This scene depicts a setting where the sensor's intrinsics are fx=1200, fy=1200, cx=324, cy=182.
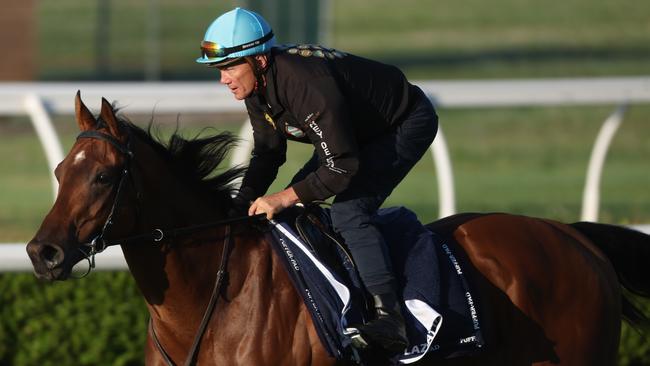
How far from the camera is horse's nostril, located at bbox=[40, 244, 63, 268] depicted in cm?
367

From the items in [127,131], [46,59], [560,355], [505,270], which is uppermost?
[127,131]

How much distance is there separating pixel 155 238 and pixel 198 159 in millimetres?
408

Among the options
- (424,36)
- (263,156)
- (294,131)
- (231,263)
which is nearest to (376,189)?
(294,131)

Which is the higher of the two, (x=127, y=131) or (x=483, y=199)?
(x=127, y=131)

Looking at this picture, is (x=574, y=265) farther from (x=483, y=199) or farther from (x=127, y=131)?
(x=483, y=199)

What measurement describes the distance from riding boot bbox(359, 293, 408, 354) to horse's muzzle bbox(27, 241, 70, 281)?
1.06 metres

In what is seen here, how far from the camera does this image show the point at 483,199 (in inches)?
424

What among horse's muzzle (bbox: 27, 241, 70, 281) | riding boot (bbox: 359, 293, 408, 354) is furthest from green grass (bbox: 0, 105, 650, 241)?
horse's muzzle (bbox: 27, 241, 70, 281)

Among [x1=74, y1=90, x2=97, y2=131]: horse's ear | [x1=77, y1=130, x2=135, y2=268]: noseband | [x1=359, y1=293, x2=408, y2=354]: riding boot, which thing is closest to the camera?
[x1=77, y1=130, x2=135, y2=268]: noseband

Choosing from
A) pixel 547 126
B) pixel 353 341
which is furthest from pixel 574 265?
pixel 547 126

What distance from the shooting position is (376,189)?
433cm

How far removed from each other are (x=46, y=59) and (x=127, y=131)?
19269 millimetres

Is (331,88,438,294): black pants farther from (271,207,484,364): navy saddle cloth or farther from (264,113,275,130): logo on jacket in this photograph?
(264,113,275,130): logo on jacket

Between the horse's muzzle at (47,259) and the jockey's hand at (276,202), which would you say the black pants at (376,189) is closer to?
the jockey's hand at (276,202)
